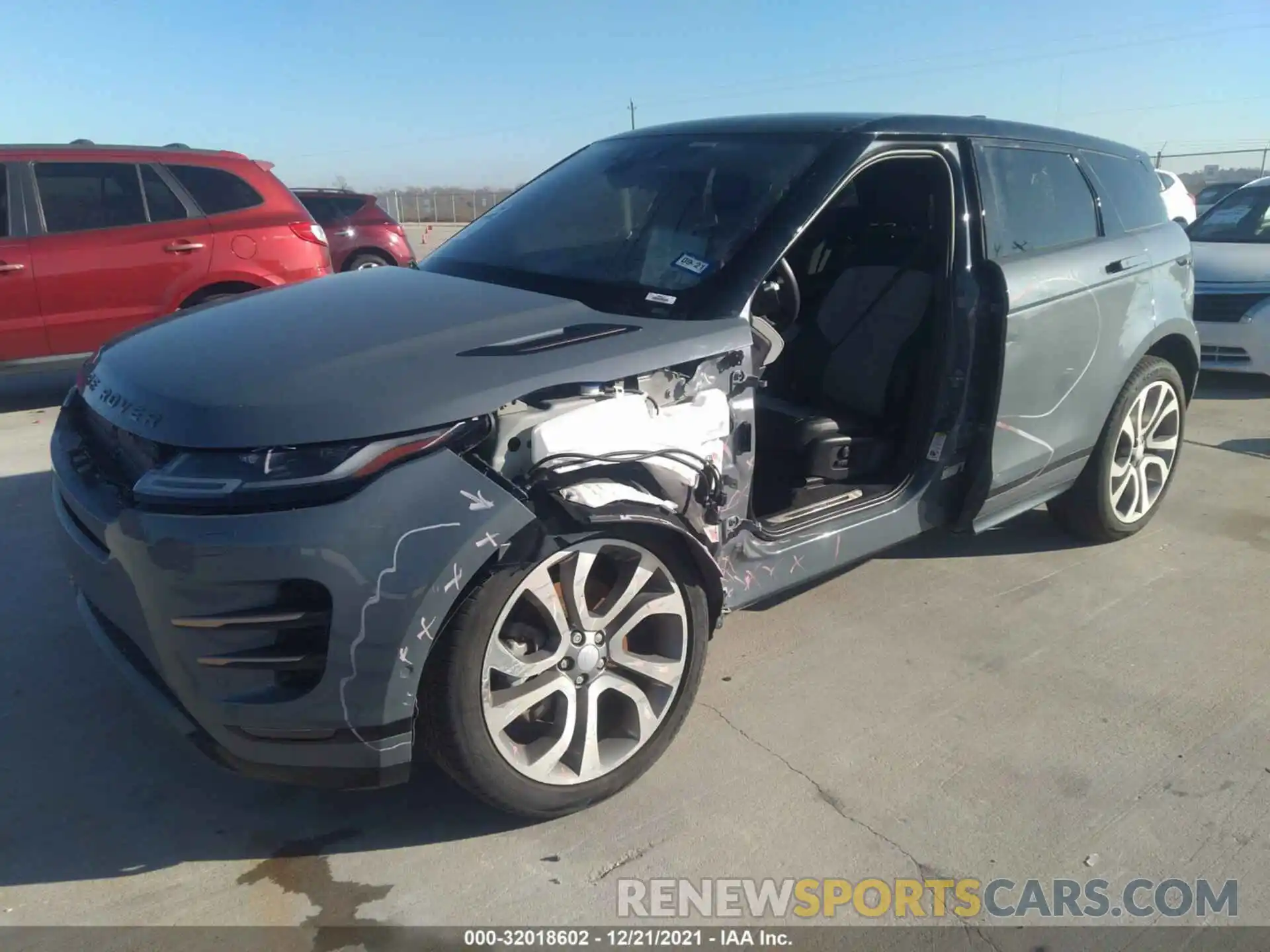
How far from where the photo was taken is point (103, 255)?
20.9 feet

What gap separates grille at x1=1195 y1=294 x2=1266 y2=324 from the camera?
23.8 ft

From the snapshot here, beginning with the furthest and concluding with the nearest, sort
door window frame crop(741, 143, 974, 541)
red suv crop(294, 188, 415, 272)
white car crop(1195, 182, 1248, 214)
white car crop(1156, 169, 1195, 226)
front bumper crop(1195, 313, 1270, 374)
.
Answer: white car crop(1195, 182, 1248, 214) < white car crop(1156, 169, 1195, 226) < red suv crop(294, 188, 415, 272) < front bumper crop(1195, 313, 1270, 374) < door window frame crop(741, 143, 974, 541)

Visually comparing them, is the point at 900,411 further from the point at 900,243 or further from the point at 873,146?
the point at 873,146

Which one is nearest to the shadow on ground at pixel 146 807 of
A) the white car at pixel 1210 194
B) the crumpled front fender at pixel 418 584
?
the crumpled front fender at pixel 418 584

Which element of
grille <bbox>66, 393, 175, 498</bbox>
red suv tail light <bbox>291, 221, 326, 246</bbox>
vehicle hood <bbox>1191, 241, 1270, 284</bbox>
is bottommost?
vehicle hood <bbox>1191, 241, 1270, 284</bbox>

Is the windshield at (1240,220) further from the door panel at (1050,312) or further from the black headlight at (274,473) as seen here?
the black headlight at (274,473)

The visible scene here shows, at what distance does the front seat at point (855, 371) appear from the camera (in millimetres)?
3562

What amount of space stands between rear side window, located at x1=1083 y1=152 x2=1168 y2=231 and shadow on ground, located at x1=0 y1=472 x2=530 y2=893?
3596 millimetres

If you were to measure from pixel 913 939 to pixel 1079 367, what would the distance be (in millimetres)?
2432

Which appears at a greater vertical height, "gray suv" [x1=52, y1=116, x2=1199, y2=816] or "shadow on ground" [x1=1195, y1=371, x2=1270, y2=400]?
"gray suv" [x1=52, y1=116, x2=1199, y2=816]

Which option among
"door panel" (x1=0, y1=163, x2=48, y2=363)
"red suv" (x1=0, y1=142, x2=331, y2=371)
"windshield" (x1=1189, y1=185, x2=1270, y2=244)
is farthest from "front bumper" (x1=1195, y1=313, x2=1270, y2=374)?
"door panel" (x1=0, y1=163, x2=48, y2=363)

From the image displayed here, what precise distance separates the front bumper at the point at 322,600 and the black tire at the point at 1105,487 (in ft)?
9.76

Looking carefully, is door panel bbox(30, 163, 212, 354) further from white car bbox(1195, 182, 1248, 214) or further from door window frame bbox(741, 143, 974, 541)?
white car bbox(1195, 182, 1248, 214)

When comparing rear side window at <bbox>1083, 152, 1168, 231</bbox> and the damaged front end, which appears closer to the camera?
the damaged front end
